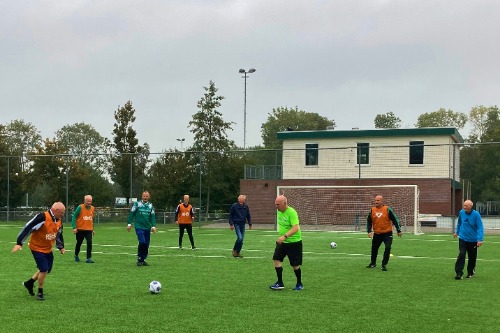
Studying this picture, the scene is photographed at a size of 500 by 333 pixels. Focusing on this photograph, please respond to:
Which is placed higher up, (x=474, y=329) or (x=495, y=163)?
(x=495, y=163)

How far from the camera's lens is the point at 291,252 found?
40.1ft

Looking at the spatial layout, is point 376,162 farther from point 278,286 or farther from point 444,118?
point 444,118

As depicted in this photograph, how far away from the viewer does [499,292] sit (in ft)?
39.5

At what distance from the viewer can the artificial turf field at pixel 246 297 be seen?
8.73 metres

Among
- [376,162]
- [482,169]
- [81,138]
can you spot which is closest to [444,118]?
[482,169]

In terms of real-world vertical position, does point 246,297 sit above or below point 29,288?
below

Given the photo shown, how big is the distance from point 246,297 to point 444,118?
82261 mm

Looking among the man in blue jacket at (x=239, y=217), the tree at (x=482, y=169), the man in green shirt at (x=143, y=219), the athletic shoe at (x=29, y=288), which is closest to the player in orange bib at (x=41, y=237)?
the athletic shoe at (x=29, y=288)

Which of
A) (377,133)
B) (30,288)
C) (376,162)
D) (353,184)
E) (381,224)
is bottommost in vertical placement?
(30,288)

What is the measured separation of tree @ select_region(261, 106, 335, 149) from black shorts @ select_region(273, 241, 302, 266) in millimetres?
80361

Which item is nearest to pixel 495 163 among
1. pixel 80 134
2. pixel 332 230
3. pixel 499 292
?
pixel 332 230

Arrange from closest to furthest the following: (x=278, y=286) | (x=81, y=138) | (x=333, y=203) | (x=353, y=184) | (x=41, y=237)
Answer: (x=41, y=237)
(x=278, y=286)
(x=333, y=203)
(x=353, y=184)
(x=81, y=138)

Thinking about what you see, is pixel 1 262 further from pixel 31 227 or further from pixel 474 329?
pixel 474 329

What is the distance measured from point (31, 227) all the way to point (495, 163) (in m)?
45.4
